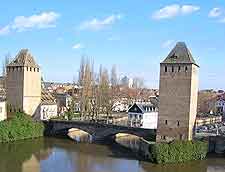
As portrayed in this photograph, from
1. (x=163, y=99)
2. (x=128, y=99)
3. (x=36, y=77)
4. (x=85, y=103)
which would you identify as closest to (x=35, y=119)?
(x=36, y=77)

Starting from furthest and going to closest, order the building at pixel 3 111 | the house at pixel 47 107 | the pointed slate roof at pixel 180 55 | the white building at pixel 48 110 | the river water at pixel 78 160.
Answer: the house at pixel 47 107 < the white building at pixel 48 110 < the building at pixel 3 111 < the pointed slate roof at pixel 180 55 < the river water at pixel 78 160

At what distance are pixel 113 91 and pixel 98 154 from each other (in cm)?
2122

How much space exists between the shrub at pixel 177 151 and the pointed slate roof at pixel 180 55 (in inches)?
223

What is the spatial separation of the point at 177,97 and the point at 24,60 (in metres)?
16.3

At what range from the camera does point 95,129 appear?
3192 centimetres

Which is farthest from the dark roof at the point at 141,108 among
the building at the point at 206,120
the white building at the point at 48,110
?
the white building at the point at 48,110

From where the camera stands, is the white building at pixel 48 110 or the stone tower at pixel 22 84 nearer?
the stone tower at pixel 22 84

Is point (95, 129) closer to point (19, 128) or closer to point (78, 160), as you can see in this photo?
point (19, 128)

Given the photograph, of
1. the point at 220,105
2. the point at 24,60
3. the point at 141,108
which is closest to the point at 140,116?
the point at 141,108

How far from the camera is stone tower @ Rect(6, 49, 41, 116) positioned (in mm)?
35406

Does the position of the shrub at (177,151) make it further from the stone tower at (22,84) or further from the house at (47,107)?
the house at (47,107)

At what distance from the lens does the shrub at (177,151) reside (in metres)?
24.0

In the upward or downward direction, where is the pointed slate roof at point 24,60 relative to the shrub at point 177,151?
upward

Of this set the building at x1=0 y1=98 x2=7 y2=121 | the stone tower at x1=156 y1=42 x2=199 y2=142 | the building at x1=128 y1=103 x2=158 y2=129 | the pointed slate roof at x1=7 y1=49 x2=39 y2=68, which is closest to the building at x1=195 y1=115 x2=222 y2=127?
the building at x1=128 y1=103 x2=158 y2=129
